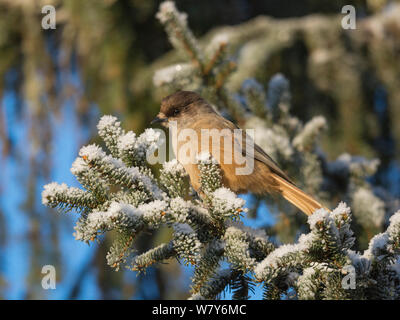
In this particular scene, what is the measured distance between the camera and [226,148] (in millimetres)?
2879

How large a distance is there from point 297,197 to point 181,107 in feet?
3.55

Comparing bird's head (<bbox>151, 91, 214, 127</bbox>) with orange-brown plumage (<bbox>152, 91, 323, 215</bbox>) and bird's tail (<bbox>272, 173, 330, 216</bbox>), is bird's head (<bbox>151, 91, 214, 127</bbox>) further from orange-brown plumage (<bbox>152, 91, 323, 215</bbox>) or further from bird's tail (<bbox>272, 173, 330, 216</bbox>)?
bird's tail (<bbox>272, 173, 330, 216</bbox>)

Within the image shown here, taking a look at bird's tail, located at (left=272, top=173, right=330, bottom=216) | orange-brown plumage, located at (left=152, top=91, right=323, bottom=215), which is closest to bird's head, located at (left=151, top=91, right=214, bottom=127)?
orange-brown plumage, located at (left=152, top=91, right=323, bottom=215)

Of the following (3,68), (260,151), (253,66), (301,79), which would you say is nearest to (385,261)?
(260,151)

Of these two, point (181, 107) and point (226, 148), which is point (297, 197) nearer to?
point (226, 148)

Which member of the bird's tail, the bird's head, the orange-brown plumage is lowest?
the bird's tail

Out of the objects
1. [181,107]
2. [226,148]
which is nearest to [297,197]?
[226,148]

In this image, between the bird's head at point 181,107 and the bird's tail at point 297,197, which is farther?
the bird's head at point 181,107

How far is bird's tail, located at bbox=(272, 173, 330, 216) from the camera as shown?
107 inches

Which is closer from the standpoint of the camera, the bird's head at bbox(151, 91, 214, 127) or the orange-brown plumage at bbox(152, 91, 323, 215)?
the orange-brown plumage at bbox(152, 91, 323, 215)

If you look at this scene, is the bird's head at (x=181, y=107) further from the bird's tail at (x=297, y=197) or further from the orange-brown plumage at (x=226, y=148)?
the bird's tail at (x=297, y=197)

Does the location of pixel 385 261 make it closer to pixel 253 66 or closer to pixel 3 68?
pixel 253 66

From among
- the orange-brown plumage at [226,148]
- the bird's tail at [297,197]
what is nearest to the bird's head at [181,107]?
the orange-brown plumage at [226,148]

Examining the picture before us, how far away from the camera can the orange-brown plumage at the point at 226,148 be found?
2.82 meters
